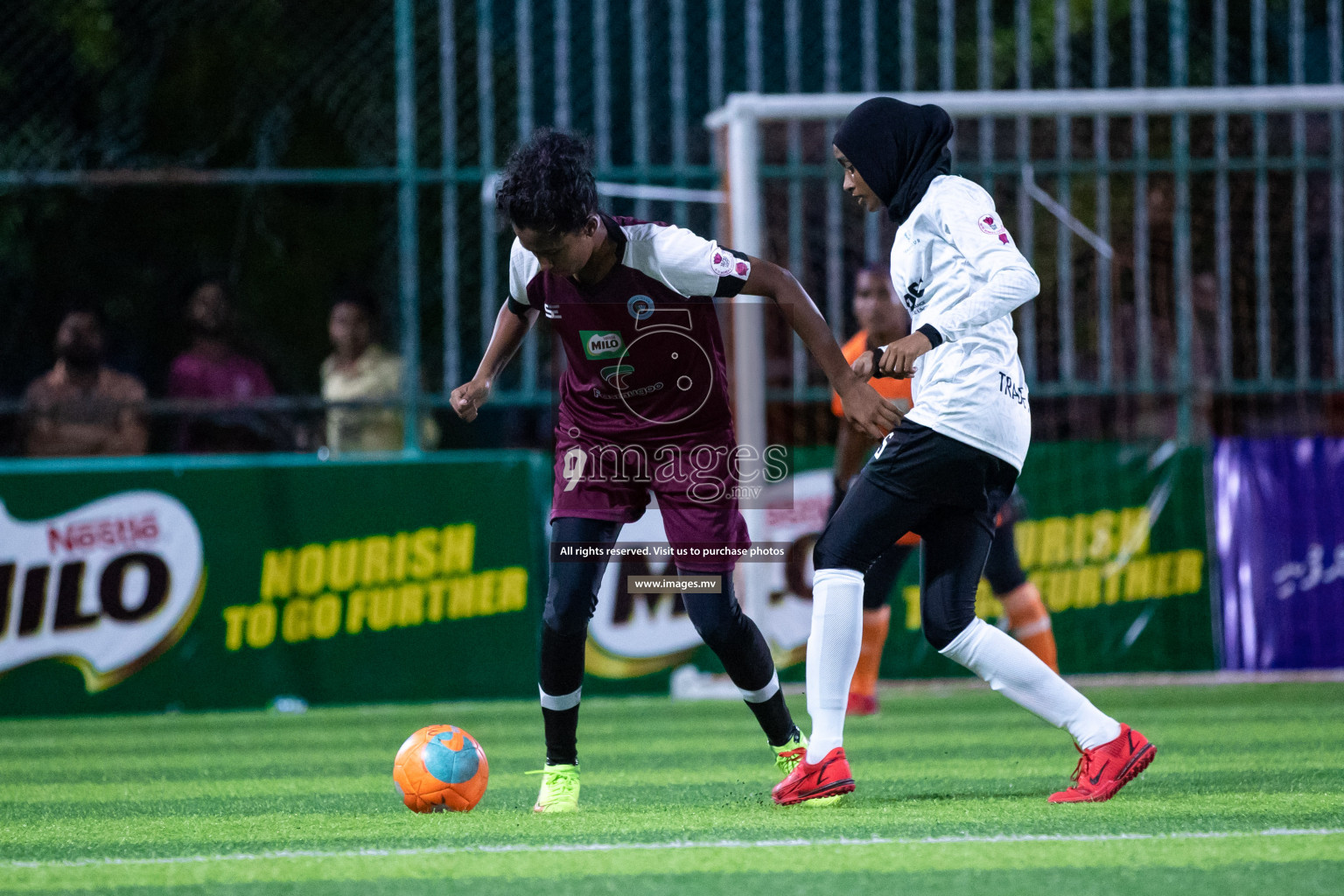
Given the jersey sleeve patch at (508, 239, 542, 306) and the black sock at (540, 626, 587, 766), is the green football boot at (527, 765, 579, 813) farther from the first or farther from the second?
the jersey sleeve patch at (508, 239, 542, 306)

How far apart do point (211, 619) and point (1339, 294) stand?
6.70m

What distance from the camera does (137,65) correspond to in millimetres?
10477

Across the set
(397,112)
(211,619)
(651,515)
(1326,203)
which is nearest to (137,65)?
(397,112)

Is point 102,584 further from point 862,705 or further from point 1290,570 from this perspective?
point 1290,570

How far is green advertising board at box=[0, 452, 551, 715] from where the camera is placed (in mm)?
9727

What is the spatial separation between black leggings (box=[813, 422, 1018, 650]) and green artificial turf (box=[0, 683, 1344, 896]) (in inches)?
23.7

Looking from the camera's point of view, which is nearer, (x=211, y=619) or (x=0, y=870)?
(x=0, y=870)

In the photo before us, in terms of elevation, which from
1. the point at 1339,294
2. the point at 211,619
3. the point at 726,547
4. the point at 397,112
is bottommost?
the point at 211,619

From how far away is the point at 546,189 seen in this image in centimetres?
495

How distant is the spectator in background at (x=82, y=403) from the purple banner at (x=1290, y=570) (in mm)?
6222

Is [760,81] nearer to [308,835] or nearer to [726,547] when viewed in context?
[726,547]

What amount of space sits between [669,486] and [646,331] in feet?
1.50

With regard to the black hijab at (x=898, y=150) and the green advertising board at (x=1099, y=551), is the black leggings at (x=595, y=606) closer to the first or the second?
the black hijab at (x=898, y=150)

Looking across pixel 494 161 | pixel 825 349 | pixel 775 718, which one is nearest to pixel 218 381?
pixel 494 161
